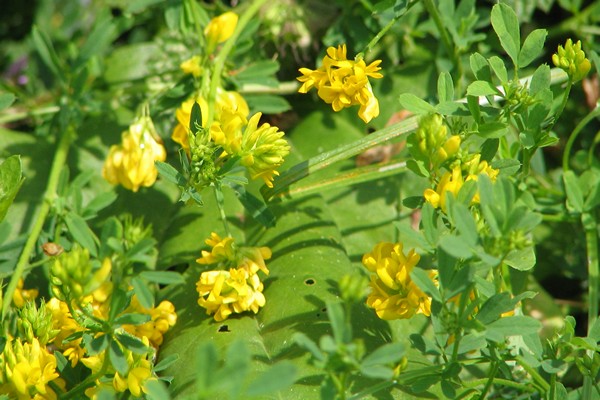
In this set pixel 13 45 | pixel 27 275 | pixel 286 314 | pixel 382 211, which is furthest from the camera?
pixel 13 45

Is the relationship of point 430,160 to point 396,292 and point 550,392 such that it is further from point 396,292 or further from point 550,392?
point 550,392

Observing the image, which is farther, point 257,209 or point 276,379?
point 257,209

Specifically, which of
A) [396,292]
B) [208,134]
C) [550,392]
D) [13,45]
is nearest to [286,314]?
[396,292]

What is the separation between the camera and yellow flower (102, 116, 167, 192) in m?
1.61

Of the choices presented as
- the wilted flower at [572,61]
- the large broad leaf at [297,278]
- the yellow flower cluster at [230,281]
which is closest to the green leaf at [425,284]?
the large broad leaf at [297,278]

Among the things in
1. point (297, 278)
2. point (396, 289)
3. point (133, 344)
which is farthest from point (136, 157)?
point (396, 289)

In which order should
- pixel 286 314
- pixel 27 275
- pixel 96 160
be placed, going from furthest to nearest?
pixel 96 160, pixel 27 275, pixel 286 314

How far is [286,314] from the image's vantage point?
4.73ft

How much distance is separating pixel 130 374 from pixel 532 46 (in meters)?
0.88

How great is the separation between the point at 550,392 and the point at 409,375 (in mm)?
276

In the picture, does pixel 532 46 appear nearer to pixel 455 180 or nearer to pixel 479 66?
pixel 479 66

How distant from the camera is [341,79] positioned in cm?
136

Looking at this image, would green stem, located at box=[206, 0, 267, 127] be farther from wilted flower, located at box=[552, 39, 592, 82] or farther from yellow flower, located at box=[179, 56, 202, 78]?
wilted flower, located at box=[552, 39, 592, 82]

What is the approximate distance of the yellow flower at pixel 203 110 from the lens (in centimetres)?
142
